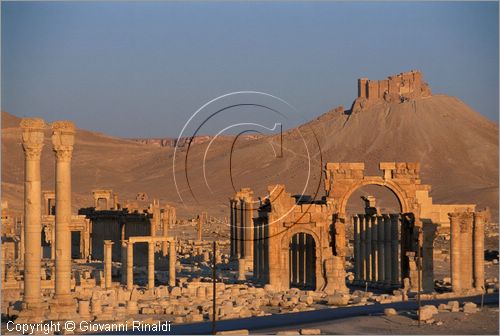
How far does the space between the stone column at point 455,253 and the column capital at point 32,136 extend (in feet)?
52.0

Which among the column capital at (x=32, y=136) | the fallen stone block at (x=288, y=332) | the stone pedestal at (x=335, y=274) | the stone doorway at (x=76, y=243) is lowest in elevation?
the fallen stone block at (x=288, y=332)

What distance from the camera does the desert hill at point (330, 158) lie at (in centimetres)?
14638

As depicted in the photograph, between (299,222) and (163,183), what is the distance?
4878 inches

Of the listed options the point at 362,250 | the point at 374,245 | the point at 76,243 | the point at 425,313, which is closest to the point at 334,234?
the point at 374,245

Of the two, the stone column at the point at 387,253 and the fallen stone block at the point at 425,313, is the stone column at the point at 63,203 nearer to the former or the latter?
the fallen stone block at the point at 425,313

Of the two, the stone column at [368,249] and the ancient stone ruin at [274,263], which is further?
the stone column at [368,249]

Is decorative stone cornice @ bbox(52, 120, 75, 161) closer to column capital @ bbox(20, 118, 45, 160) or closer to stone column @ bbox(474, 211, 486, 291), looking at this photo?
column capital @ bbox(20, 118, 45, 160)

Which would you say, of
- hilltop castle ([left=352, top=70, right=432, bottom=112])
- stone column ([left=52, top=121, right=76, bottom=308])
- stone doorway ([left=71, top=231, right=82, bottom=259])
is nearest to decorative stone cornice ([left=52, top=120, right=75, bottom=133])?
stone column ([left=52, top=121, right=76, bottom=308])

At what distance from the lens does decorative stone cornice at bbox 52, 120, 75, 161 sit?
35.1m

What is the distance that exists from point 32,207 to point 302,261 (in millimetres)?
15512

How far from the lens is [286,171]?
156000 millimetres

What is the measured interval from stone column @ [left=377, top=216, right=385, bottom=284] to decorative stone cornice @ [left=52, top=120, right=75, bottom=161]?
16.3 m

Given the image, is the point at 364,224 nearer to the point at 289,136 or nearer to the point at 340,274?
the point at 340,274

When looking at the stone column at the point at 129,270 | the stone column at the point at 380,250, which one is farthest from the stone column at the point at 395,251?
Result: the stone column at the point at 129,270
